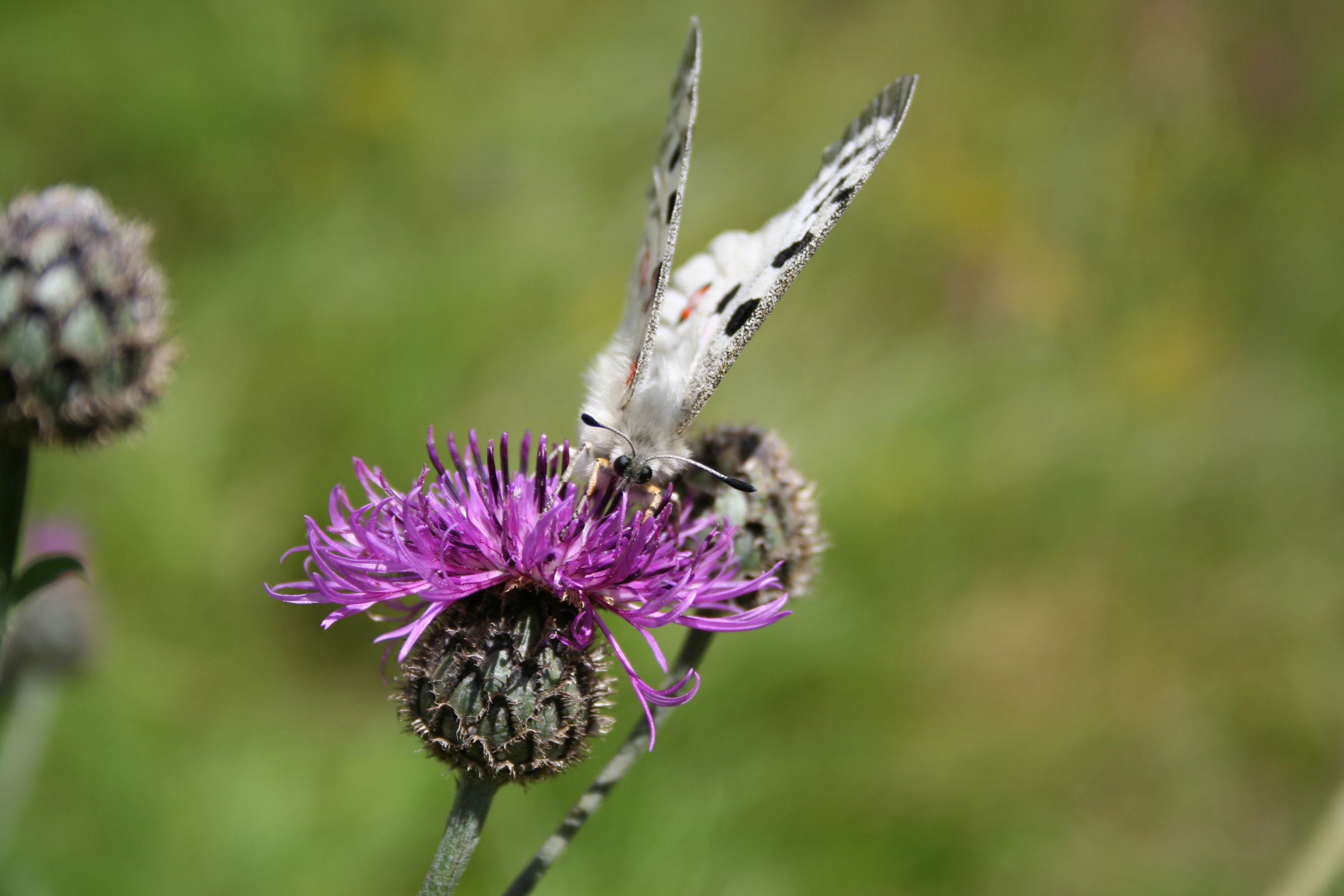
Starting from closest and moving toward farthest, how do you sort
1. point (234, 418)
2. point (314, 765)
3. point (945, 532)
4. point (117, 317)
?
1. point (117, 317)
2. point (314, 765)
3. point (234, 418)
4. point (945, 532)

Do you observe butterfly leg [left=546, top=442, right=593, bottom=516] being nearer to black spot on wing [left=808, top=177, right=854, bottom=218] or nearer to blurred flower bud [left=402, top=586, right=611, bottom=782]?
blurred flower bud [left=402, top=586, right=611, bottom=782]

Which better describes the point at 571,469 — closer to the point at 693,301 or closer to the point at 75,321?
the point at 693,301

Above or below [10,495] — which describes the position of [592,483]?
below

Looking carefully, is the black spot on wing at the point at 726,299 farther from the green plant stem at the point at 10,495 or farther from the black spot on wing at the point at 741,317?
the green plant stem at the point at 10,495

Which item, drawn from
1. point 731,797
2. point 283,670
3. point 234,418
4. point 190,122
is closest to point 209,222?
point 190,122

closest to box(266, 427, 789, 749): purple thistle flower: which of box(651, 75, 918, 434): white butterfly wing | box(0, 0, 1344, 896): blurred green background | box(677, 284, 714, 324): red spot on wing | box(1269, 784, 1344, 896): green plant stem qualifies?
box(651, 75, 918, 434): white butterfly wing

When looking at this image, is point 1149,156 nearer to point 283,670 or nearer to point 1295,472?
→ point 1295,472

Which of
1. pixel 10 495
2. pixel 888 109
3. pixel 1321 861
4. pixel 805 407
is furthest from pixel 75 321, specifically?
pixel 805 407
